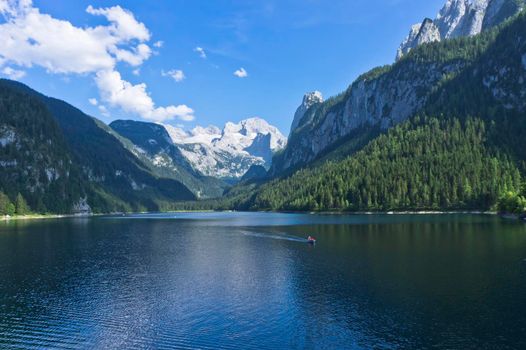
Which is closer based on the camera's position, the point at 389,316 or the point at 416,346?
the point at 416,346

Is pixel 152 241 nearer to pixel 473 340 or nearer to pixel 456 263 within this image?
pixel 456 263

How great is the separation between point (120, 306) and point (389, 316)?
34199 mm

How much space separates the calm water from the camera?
41562mm

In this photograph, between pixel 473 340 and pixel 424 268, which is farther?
pixel 424 268

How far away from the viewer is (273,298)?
57219 millimetres

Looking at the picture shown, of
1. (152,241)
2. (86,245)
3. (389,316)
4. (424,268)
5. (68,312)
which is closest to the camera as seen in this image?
(389,316)

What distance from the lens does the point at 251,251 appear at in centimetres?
10381

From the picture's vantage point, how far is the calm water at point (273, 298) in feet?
136

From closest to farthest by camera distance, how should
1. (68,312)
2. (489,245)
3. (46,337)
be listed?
(46,337) → (68,312) → (489,245)

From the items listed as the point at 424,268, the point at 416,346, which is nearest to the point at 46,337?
the point at 416,346

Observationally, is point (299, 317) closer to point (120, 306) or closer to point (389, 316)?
point (389, 316)

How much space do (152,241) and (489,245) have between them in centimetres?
9648

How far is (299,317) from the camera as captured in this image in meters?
48.3

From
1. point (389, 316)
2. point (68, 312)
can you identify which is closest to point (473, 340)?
point (389, 316)
